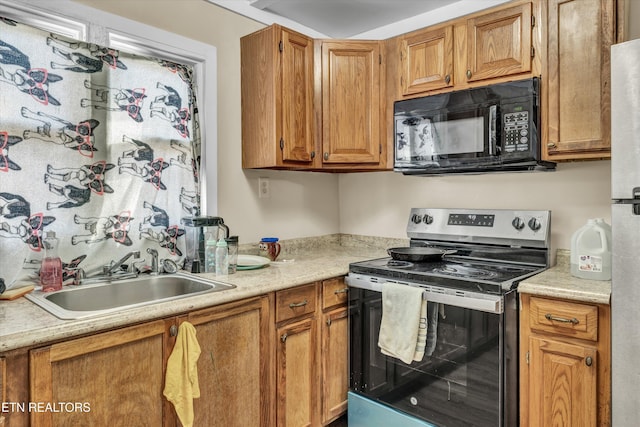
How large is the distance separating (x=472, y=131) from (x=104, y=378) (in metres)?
1.92

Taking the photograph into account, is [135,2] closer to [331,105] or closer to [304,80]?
[304,80]

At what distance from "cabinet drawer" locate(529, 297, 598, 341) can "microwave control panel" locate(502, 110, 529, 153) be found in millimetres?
725

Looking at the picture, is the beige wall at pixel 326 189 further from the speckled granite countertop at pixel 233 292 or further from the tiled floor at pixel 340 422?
the tiled floor at pixel 340 422

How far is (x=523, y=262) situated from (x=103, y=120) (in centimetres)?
215

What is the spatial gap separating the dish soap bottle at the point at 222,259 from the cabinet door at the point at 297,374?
15.6 inches

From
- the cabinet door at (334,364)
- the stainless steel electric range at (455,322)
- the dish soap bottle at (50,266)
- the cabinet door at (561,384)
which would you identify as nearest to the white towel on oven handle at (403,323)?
the stainless steel electric range at (455,322)

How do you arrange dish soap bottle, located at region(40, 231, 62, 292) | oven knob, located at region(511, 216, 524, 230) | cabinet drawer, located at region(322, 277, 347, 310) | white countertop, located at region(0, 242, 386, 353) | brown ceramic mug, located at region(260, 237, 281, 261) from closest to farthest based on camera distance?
1. white countertop, located at region(0, 242, 386, 353)
2. dish soap bottle, located at region(40, 231, 62, 292)
3. cabinet drawer, located at region(322, 277, 347, 310)
4. oven knob, located at region(511, 216, 524, 230)
5. brown ceramic mug, located at region(260, 237, 281, 261)

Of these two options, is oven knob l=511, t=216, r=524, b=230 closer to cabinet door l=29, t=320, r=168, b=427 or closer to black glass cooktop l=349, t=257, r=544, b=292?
black glass cooktop l=349, t=257, r=544, b=292

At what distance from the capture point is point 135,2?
6.63ft

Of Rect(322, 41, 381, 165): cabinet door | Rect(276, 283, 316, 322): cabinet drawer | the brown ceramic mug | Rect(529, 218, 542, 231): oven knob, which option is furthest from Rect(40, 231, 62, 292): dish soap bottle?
Rect(529, 218, 542, 231): oven knob

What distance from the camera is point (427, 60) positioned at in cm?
233

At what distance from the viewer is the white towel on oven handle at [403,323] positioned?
6.25 ft

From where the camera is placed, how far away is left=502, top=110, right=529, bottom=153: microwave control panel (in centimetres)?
198

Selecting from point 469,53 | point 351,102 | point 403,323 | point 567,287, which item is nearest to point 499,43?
point 469,53
